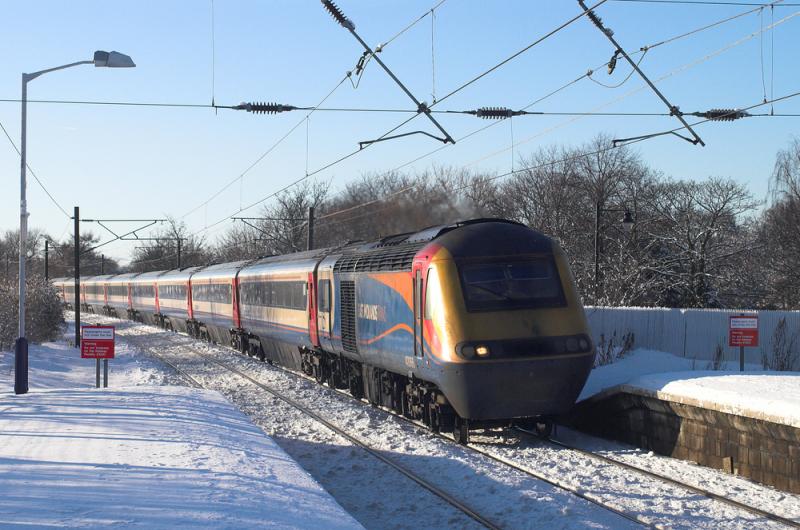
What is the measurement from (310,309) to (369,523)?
1243 centimetres

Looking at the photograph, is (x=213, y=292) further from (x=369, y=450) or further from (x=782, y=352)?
(x=369, y=450)

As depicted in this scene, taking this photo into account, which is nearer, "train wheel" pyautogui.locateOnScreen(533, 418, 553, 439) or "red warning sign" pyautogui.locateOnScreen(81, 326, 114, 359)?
"train wheel" pyautogui.locateOnScreen(533, 418, 553, 439)

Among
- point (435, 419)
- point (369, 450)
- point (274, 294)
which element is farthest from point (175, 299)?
point (369, 450)

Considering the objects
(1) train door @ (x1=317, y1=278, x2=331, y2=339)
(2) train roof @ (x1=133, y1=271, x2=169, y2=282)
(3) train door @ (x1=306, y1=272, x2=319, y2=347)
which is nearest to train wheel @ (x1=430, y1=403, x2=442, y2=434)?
(1) train door @ (x1=317, y1=278, x2=331, y2=339)

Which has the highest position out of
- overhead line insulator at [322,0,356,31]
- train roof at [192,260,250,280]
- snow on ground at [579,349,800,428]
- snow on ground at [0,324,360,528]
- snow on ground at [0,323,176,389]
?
overhead line insulator at [322,0,356,31]

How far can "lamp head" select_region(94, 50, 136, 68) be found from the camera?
17.8m

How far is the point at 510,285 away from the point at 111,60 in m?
9.88

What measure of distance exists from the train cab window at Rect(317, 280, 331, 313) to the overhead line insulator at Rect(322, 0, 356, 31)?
6669mm

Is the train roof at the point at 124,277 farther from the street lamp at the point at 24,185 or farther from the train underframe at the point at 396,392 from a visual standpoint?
the street lamp at the point at 24,185

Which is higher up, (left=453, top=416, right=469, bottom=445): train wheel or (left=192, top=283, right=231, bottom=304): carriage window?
(left=192, top=283, right=231, bottom=304): carriage window

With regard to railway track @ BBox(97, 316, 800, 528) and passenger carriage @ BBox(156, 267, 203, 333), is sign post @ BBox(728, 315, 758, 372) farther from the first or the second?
passenger carriage @ BBox(156, 267, 203, 333)

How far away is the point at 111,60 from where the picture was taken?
1786 cm

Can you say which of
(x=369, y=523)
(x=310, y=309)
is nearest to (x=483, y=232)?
(x=369, y=523)

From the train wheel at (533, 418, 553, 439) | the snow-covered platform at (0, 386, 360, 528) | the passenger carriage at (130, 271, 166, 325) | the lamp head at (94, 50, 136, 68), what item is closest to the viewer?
the snow-covered platform at (0, 386, 360, 528)
